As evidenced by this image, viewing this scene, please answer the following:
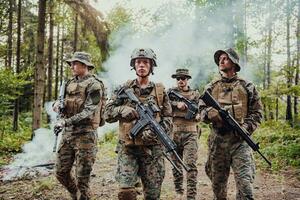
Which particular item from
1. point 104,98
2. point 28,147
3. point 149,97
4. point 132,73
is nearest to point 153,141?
point 149,97

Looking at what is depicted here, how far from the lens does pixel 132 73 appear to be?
88.3 feet

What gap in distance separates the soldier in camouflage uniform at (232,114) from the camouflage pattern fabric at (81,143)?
170 centimetres

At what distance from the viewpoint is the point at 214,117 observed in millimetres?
5129

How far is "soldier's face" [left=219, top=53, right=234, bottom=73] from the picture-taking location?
17.5 feet

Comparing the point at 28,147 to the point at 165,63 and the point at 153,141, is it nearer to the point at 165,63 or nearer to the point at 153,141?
the point at 153,141

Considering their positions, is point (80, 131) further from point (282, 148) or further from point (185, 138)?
point (282, 148)

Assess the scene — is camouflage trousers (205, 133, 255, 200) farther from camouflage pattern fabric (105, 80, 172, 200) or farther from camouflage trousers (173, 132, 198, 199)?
camouflage trousers (173, 132, 198, 199)

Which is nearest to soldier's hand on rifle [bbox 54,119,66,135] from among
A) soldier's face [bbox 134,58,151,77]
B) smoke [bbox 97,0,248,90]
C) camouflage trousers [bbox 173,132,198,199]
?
soldier's face [bbox 134,58,151,77]

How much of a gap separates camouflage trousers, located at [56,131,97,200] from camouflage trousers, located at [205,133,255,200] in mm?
1783

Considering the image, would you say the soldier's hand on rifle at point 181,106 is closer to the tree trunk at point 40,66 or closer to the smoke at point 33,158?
the smoke at point 33,158

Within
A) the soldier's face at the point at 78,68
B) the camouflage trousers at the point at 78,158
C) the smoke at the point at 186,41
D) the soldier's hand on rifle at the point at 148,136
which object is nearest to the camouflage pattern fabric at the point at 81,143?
the camouflage trousers at the point at 78,158

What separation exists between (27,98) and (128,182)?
2438 cm

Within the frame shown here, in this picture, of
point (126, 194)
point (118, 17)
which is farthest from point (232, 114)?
point (118, 17)

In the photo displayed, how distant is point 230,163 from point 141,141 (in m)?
1.32
